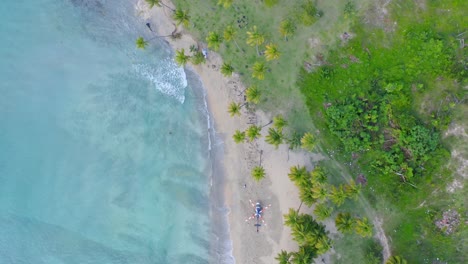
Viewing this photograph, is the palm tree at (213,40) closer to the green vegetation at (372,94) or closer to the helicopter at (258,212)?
the green vegetation at (372,94)

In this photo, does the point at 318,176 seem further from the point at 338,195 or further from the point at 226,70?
the point at 226,70

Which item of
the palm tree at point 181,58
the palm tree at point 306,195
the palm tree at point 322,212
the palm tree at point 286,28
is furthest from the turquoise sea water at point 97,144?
the palm tree at point 286,28

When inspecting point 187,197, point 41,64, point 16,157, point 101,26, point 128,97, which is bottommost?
point 187,197

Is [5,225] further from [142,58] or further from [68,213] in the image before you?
[142,58]

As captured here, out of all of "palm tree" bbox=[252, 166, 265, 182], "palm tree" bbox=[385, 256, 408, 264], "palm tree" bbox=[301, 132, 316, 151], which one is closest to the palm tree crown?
"palm tree" bbox=[252, 166, 265, 182]

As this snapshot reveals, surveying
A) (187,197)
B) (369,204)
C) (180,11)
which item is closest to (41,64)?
(180,11)

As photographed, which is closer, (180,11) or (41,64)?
(180,11)
